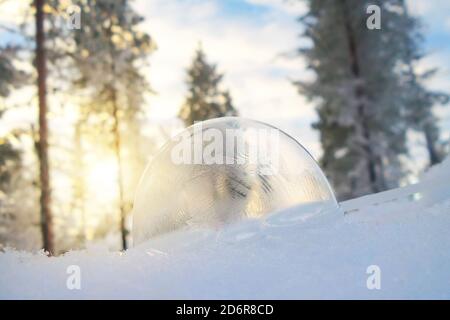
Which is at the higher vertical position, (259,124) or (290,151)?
(259,124)

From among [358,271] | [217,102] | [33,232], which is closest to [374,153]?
[217,102]

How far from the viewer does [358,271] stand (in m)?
3.38

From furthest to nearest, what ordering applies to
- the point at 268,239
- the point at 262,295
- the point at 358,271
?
the point at 268,239 → the point at 358,271 → the point at 262,295

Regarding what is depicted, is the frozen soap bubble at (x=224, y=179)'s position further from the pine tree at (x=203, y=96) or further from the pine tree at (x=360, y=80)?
the pine tree at (x=203, y=96)

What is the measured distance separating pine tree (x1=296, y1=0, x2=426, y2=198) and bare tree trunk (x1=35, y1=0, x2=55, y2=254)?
8993 mm

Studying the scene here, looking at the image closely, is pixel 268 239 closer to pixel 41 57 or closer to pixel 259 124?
pixel 259 124

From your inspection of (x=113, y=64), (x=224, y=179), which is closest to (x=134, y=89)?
(x=113, y=64)

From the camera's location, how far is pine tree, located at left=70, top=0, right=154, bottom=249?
14.4 m

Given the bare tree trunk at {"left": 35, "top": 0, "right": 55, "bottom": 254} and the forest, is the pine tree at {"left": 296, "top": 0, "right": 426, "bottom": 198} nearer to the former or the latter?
the forest

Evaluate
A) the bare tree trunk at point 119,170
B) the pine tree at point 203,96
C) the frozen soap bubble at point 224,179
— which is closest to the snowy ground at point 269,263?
the frozen soap bubble at point 224,179

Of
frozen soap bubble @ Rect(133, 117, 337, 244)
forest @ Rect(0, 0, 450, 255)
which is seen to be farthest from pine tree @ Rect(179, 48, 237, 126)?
frozen soap bubble @ Rect(133, 117, 337, 244)

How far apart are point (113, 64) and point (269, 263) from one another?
13466 mm

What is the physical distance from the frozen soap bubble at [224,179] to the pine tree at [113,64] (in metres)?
9.72

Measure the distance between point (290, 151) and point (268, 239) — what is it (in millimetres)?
1438
